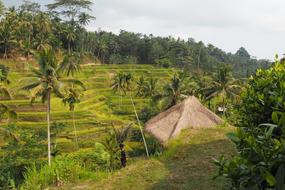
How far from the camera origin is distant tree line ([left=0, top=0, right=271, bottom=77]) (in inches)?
2601

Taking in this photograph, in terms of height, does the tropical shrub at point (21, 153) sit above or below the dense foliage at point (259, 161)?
below

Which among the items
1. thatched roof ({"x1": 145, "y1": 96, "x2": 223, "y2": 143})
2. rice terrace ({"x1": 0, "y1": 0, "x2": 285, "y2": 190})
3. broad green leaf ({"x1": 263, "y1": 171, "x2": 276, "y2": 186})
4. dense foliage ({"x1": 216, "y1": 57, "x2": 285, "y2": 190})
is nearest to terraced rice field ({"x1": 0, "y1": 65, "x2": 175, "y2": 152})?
rice terrace ({"x1": 0, "y1": 0, "x2": 285, "y2": 190})

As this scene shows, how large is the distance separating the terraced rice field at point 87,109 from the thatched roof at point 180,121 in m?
19.4

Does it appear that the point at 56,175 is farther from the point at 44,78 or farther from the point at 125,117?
the point at 125,117

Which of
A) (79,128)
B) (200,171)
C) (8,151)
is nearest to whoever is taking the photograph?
(200,171)

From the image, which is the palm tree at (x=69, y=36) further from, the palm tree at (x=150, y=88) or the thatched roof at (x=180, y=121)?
the thatched roof at (x=180, y=121)

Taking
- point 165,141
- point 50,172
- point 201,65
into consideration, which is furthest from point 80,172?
point 201,65

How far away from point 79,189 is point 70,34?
68293mm

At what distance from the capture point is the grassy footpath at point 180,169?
11484 mm

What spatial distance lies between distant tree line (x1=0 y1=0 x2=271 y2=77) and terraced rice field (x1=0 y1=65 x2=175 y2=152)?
5.82m

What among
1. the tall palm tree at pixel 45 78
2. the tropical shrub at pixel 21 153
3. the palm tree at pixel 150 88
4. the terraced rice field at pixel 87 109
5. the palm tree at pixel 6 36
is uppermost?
the palm tree at pixel 6 36

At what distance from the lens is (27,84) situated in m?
24.7

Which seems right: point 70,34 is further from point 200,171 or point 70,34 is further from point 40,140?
point 200,171

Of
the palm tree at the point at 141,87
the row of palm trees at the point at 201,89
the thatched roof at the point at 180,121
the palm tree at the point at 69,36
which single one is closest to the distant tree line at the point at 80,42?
the palm tree at the point at 69,36
